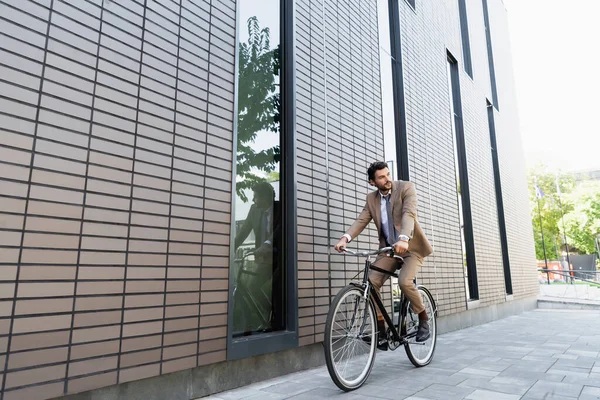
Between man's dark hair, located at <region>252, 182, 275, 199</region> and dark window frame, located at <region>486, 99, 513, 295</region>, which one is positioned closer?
man's dark hair, located at <region>252, 182, 275, 199</region>

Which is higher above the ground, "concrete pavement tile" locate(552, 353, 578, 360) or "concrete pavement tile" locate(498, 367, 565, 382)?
"concrete pavement tile" locate(498, 367, 565, 382)

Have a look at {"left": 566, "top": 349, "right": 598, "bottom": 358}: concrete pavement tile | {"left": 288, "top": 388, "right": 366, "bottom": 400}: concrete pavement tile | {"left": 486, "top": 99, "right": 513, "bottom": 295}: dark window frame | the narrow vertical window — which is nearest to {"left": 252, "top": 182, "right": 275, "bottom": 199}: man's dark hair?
{"left": 288, "top": 388, "right": 366, "bottom": 400}: concrete pavement tile

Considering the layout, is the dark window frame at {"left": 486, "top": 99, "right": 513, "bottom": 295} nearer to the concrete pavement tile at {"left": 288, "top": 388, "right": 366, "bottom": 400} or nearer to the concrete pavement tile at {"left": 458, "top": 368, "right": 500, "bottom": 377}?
the concrete pavement tile at {"left": 458, "top": 368, "right": 500, "bottom": 377}

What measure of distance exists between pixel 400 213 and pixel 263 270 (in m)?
1.37

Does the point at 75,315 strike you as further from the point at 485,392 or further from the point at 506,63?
the point at 506,63

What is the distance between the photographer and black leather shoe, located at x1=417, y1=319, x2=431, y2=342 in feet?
12.2

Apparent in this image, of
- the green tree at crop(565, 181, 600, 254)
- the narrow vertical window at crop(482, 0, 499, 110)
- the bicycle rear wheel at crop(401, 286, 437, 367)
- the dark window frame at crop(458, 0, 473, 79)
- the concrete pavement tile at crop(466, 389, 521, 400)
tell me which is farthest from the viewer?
the green tree at crop(565, 181, 600, 254)

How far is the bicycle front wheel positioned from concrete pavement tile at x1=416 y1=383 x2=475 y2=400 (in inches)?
18.7

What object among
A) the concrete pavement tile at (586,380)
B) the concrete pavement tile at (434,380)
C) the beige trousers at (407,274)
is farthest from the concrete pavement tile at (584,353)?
the beige trousers at (407,274)

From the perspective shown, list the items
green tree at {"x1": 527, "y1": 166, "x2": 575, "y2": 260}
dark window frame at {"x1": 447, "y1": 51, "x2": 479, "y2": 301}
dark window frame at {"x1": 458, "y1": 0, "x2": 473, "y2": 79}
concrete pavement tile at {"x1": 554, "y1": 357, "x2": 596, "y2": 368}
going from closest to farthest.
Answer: concrete pavement tile at {"x1": 554, "y1": 357, "x2": 596, "y2": 368} < dark window frame at {"x1": 447, "y1": 51, "x2": 479, "y2": 301} < dark window frame at {"x1": 458, "y1": 0, "x2": 473, "y2": 79} < green tree at {"x1": 527, "y1": 166, "x2": 575, "y2": 260}

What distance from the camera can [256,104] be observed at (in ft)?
12.7

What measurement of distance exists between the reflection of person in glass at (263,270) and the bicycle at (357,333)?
835 mm

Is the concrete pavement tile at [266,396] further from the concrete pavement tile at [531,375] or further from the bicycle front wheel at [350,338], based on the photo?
the concrete pavement tile at [531,375]

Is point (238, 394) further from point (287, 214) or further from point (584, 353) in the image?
point (584, 353)
